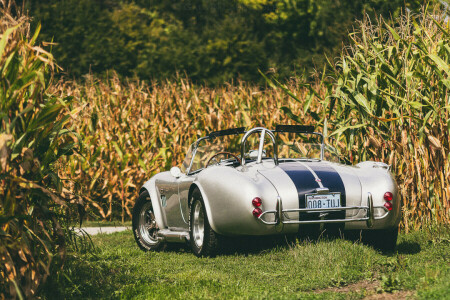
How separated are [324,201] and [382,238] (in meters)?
1.02

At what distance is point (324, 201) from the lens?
7.21 m

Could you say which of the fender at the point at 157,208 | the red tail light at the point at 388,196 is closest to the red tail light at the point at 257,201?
the red tail light at the point at 388,196

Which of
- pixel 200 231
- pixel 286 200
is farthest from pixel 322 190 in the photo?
pixel 200 231

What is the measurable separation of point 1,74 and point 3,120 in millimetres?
388

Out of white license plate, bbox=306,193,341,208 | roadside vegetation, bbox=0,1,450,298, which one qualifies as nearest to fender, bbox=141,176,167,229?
roadside vegetation, bbox=0,1,450,298

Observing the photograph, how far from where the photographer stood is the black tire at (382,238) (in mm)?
7747

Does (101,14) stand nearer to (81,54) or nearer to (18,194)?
(81,54)

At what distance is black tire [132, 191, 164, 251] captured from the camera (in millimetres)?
9250

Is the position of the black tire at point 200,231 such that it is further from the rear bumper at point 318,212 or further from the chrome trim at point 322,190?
the chrome trim at point 322,190

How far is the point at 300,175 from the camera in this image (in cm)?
734

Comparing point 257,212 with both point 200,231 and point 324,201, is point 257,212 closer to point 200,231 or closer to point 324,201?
point 324,201

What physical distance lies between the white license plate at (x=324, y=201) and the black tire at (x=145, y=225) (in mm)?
2639

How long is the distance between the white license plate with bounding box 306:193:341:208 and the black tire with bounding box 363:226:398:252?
0.81 m

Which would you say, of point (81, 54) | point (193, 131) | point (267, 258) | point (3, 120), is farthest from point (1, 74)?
point (81, 54)
